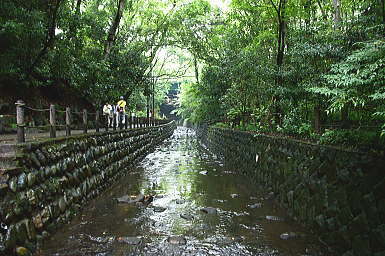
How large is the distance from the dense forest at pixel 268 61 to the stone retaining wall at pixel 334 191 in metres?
0.39

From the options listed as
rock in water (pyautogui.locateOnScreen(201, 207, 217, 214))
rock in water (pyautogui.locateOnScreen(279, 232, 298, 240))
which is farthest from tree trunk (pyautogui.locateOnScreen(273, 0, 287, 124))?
rock in water (pyautogui.locateOnScreen(279, 232, 298, 240))

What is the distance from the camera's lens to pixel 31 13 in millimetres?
8039

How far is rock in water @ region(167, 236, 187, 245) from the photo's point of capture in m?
5.10

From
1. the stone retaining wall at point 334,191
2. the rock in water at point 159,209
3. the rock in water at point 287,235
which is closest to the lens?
the stone retaining wall at point 334,191

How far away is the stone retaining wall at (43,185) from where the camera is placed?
13.6 ft

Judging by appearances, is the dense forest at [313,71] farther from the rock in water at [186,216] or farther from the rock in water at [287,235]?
the rock in water at [186,216]

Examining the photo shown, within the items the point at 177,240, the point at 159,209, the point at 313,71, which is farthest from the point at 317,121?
the point at 159,209

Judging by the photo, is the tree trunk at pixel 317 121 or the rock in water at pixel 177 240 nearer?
the rock in water at pixel 177 240

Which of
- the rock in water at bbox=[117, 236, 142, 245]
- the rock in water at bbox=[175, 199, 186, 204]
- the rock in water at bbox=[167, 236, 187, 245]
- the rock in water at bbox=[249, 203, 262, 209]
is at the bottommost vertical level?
the rock in water at bbox=[249, 203, 262, 209]

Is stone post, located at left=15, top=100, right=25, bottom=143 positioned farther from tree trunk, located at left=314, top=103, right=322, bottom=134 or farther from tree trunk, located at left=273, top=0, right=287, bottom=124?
tree trunk, located at left=273, top=0, right=287, bottom=124

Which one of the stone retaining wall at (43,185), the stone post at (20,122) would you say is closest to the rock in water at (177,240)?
the stone retaining wall at (43,185)

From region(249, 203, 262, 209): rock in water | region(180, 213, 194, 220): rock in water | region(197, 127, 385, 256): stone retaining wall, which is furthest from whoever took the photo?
region(249, 203, 262, 209): rock in water

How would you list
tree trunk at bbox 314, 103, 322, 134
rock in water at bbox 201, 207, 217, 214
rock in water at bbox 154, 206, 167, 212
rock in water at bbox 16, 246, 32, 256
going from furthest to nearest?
rock in water at bbox 154, 206, 167, 212 → rock in water at bbox 201, 207, 217, 214 → tree trunk at bbox 314, 103, 322, 134 → rock in water at bbox 16, 246, 32, 256

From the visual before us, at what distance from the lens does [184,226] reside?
593cm
